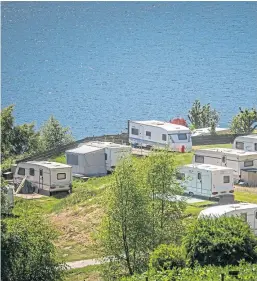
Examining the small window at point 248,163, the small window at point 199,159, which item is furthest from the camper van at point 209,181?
the small window at point 199,159

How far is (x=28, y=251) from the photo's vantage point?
23328 mm

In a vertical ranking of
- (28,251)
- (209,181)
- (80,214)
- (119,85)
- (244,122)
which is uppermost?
(119,85)

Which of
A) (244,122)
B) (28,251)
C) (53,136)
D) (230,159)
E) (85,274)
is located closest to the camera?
(28,251)

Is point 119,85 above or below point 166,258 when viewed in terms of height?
above

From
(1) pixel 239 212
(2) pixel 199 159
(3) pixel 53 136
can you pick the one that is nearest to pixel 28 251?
(1) pixel 239 212

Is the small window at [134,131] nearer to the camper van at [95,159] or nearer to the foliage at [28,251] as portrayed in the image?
the camper van at [95,159]

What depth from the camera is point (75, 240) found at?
1287 inches

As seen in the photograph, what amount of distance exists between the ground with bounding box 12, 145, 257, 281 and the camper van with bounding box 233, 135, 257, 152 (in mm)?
3750

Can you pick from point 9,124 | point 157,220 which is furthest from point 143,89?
point 157,220

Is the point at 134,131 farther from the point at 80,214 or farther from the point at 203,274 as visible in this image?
the point at 203,274

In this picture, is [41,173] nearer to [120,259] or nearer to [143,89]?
[120,259]

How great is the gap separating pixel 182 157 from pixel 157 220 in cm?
1680

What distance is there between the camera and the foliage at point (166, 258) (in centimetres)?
2366

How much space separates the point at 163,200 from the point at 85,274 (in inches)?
124
